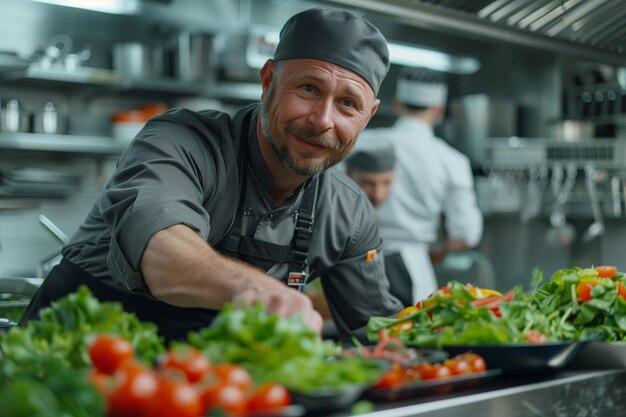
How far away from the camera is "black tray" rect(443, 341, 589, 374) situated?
4.89 feet

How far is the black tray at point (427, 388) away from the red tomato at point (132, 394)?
390 millimetres

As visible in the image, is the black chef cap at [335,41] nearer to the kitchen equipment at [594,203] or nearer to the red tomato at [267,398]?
the red tomato at [267,398]

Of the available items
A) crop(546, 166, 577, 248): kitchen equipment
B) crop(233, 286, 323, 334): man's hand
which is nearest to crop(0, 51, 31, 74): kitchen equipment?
crop(233, 286, 323, 334): man's hand

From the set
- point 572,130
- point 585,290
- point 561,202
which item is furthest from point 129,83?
point 585,290

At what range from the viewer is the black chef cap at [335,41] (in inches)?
84.7

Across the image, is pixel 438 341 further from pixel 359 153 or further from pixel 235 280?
pixel 359 153

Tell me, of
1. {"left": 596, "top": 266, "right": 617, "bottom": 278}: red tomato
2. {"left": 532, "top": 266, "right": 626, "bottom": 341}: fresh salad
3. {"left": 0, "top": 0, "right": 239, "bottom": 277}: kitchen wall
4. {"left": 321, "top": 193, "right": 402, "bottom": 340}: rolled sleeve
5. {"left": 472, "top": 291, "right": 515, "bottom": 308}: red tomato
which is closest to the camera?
{"left": 472, "top": 291, "right": 515, "bottom": 308}: red tomato

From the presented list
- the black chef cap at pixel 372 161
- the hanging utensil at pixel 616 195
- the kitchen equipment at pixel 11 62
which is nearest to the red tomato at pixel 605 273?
the black chef cap at pixel 372 161

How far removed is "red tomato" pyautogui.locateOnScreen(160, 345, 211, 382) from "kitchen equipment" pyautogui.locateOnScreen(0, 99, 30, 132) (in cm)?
381

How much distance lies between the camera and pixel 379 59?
7.41ft

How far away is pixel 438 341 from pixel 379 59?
0.95 meters

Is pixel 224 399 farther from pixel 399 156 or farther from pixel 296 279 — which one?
pixel 399 156

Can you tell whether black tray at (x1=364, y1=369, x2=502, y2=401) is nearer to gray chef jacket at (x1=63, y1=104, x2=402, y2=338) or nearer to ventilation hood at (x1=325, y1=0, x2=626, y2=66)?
gray chef jacket at (x1=63, y1=104, x2=402, y2=338)

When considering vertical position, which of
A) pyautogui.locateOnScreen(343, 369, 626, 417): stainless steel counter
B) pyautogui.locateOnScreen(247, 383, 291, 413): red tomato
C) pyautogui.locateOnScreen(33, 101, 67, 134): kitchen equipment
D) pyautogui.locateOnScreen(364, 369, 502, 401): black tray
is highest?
pyautogui.locateOnScreen(33, 101, 67, 134): kitchen equipment
